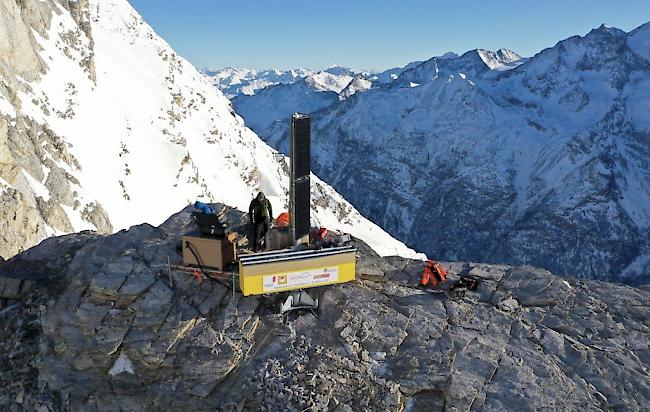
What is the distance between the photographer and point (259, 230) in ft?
48.6

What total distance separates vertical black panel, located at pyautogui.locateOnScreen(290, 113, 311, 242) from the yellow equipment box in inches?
66.8

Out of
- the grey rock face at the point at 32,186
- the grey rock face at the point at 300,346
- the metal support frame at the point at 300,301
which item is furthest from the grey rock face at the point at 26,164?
the metal support frame at the point at 300,301

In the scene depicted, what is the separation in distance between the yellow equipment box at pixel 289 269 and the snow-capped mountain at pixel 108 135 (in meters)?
11.6

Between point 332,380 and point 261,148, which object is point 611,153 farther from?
point 332,380

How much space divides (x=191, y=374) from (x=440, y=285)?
7971mm

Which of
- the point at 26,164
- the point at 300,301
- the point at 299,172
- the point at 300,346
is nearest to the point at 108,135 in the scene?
the point at 26,164

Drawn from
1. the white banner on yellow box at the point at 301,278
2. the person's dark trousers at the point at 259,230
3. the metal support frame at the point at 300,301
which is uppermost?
the person's dark trousers at the point at 259,230

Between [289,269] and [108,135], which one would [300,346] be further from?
[108,135]

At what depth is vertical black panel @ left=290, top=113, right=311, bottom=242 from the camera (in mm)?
13680

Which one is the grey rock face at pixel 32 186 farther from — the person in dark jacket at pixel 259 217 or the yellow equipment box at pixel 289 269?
the yellow equipment box at pixel 289 269

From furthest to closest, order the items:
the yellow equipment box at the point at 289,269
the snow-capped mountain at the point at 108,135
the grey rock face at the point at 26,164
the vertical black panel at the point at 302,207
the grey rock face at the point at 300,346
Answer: the snow-capped mountain at the point at 108,135 < the grey rock face at the point at 26,164 < the vertical black panel at the point at 302,207 < the yellow equipment box at the point at 289,269 < the grey rock face at the point at 300,346

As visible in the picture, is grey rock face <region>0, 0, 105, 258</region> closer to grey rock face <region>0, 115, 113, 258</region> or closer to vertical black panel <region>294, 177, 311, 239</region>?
grey rock face <region>0, 115, 113, 258</region>

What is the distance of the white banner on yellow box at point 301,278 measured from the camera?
40.8 ft

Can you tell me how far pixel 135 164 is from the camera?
54.0 meters
